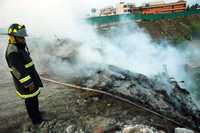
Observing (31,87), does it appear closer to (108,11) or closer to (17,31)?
(17,31)

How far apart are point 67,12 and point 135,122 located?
14.1 meters

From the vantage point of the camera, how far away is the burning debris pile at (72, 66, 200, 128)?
7.12 metres

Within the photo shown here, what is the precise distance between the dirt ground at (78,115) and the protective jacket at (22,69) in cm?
87

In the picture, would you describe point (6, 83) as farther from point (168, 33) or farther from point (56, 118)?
point (168, 33)

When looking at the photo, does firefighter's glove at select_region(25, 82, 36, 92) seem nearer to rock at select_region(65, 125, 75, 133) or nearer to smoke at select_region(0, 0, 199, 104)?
rock at select_region(65, 125, 75, 133)

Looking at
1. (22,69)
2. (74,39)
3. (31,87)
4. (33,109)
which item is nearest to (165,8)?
(74,39)

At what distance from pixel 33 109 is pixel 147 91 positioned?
3.19m

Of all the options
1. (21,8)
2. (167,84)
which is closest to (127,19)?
(21,8)

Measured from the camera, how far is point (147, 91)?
306 inches

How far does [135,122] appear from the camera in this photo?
5.88 m

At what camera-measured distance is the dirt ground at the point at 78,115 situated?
5.83 m

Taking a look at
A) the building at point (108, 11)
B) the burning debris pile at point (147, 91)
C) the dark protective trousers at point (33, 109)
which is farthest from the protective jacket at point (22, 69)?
the building at point (108, 11)

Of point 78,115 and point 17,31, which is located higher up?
point 17,31

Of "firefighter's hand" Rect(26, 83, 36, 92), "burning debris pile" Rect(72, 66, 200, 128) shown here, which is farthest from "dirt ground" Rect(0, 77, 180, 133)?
"firefighter's hand" Rect(26, 83, 36, 92)
